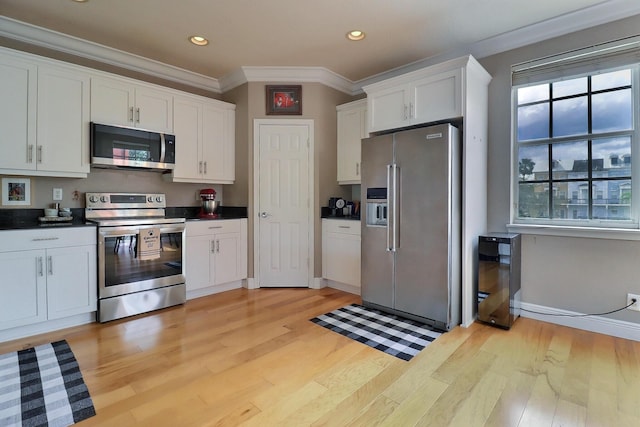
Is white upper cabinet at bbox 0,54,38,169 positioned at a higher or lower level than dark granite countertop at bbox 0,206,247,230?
higher

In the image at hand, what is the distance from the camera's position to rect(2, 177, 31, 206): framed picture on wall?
2.77 meters

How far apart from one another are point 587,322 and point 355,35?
10.7ft

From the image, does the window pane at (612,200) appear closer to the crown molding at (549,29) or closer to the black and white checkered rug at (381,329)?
the crown molding at (549,29)

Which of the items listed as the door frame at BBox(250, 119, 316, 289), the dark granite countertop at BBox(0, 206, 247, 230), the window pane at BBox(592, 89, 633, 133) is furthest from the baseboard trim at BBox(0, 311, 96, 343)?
the window pane at BBox(592, 89, 633, 133)

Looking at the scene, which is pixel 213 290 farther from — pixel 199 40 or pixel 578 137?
pixel 578 137

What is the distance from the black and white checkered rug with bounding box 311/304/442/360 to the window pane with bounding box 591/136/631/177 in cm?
201

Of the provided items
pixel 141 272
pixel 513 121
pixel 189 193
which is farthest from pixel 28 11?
pixel 513 121

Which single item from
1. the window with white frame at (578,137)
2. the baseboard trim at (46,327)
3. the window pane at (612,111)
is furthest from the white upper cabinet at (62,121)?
the window pane at (612,111)

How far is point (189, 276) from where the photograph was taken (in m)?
3.41

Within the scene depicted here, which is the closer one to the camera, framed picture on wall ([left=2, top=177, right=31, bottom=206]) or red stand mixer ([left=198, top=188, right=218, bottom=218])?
framed picture on wall ([left=2, top=177, right=31, bottom=206])

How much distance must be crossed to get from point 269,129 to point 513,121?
2642 millimetres

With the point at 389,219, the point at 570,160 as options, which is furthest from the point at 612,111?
the point at 389,219

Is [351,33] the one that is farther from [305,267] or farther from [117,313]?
[117,313]

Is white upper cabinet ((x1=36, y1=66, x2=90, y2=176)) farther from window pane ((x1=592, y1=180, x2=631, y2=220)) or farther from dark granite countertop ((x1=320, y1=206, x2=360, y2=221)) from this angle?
window pane ((x1=592, y1=180, x2=631, y2=220))
